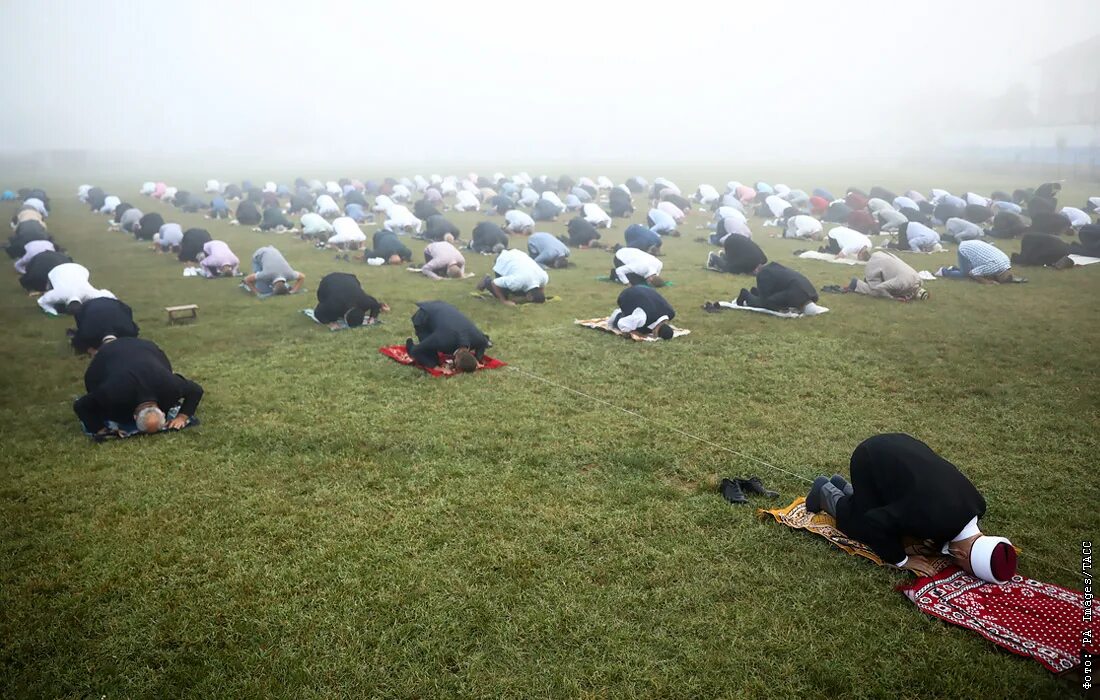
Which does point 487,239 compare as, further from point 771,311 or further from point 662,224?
point 771,311

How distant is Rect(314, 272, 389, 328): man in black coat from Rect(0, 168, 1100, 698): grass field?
15.3 inches

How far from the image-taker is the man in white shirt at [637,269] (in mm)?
13719

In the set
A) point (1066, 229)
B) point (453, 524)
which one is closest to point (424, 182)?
point (1066, 229)

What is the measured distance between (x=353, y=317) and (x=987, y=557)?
8649 mm

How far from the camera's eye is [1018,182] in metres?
41.0

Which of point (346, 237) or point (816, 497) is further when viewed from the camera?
point (346, 237)

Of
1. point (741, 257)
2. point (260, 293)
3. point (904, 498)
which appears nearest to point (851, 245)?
point (741, 257)

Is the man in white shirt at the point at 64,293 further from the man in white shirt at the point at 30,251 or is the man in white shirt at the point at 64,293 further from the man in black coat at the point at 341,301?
the man in black coat at the point at 341,301

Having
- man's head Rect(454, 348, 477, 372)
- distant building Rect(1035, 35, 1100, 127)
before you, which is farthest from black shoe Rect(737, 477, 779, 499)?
distant building Rect(1035, 35, 1100, 127)

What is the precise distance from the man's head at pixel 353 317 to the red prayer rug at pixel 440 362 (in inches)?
55.5

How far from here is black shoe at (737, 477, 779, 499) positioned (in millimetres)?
5602

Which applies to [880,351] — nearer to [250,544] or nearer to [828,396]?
[828,396]

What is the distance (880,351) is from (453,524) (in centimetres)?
668

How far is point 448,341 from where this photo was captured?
8508mm
